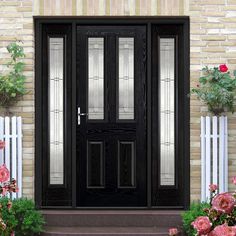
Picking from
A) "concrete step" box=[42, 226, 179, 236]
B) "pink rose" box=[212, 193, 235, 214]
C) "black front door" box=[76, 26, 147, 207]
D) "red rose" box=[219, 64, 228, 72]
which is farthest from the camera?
"black front door" box=[76, 26, 147, 207]

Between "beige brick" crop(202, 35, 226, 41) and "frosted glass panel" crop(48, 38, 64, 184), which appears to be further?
"frosted glass panel" crop(48, 38, 64, 184)

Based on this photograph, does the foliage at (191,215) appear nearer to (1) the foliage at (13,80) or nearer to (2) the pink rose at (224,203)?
(1) the foliage at (13,80)

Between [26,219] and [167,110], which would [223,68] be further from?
[26,219]

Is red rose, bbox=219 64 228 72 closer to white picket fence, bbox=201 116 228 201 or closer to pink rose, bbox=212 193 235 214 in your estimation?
white picket fence, bbox=201 116 228 201

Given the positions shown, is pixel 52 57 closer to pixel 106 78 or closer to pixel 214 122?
pixel 106 78

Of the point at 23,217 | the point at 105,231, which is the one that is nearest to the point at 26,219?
the point at 23,217

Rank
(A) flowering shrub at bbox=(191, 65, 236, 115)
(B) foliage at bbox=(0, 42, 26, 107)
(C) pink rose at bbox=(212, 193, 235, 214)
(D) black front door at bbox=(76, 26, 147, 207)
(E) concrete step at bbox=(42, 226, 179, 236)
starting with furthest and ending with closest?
1. (D) black front door at bbox=(76, 26, 147, 207)
2. (B) foliage at bbox=(0, 42, 26, 107)
3. (A) flowering shrub at bbox=(191, 65, 236, 115)
4. (E) concrete step at bbox=(42, 226, 179, 236)
5. (C) pink rose at bbox=(212, 193, 235, 214)

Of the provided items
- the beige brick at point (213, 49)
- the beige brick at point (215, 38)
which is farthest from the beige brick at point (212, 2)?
the beige brick at point (213, 49)

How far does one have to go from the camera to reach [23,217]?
23.0 ft

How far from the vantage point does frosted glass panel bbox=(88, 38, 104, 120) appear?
311 inches

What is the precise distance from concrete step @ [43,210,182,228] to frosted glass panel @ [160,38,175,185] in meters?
0.54

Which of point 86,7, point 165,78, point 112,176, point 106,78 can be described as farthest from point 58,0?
point 112,176

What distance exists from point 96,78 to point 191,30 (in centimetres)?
126

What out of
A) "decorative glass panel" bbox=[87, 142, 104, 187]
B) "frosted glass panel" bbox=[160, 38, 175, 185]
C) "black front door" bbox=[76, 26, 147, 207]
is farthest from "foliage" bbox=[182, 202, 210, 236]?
"decorative glass panel" bbox=[87, 142, 104, 187]
